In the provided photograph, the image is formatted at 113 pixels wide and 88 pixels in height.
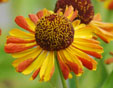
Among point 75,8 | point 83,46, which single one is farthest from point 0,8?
point 83,46

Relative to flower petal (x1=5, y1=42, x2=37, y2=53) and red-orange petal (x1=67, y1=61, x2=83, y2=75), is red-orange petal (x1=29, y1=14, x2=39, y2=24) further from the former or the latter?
red-orange petal (x1=67, y1=61, x2=83, y2=75)

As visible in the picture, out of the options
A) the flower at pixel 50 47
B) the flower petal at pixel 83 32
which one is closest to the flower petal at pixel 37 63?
the flower at pixel 50 47

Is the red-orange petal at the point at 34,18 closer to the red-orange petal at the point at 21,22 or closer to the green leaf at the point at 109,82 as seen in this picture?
the red-orange petal at the point at 21,22

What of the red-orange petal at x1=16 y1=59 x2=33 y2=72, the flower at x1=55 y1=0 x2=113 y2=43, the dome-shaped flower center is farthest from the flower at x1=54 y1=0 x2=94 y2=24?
the red-orange petal at x1=16 y1=59 x2=33 y2=72

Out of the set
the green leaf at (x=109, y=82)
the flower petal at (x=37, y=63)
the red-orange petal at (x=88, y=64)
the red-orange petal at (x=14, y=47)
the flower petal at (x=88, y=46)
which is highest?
the red-orange petal at (x=14, y=47)

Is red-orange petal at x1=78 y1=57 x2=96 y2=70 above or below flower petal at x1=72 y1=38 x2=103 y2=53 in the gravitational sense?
below

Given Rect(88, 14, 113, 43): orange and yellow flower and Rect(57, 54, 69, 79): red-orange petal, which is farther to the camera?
Rect(88, 14, 113, 43): orange and yellow flower

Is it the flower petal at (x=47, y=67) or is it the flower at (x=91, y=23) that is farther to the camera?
the flower at (x=91, y=23)

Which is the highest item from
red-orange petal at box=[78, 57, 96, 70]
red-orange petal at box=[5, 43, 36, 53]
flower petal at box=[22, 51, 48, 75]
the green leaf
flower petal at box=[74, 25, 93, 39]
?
red-orange petal at box=[5, 43, 36, 53]
